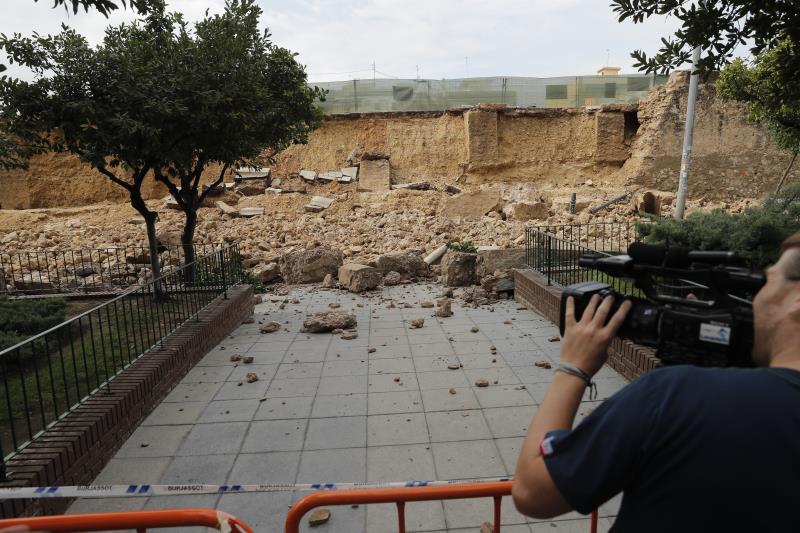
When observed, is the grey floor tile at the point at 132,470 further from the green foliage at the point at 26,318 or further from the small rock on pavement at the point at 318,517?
the green foliage at the point at 26,318

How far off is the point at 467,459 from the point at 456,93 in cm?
2418

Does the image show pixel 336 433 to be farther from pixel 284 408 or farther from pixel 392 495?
pixel 392 495

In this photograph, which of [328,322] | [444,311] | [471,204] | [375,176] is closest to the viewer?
[328,322]

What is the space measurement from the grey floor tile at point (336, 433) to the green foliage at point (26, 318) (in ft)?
12.3

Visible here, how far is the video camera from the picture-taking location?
1200mm

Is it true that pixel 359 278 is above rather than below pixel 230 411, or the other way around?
above

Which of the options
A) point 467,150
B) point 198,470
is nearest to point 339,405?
point 198,470

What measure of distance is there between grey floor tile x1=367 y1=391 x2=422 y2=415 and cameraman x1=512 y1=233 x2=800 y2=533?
3.89 meters

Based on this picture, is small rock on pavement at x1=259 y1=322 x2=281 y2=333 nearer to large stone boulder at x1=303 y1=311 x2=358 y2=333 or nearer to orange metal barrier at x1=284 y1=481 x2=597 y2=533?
large stone boulder at x1=303 y1=311 x2=358 y2=333

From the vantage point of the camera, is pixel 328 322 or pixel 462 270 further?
pixel 462 270

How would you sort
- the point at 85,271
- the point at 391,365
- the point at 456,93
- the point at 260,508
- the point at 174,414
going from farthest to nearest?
the point at 456,93, the point at 85,271, the point at 391,365, the point at 174,414, the point at 260,508

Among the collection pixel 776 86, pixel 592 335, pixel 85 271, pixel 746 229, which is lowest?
pixel 85 271

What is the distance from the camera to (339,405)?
5.06m

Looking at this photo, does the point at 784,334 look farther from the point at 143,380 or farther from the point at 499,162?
the point at 499,162
